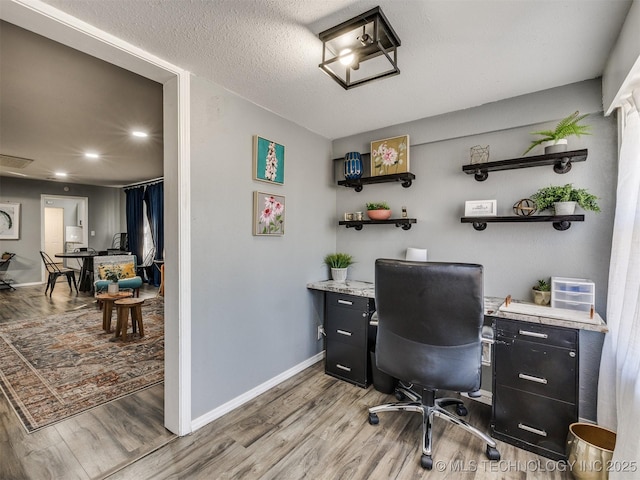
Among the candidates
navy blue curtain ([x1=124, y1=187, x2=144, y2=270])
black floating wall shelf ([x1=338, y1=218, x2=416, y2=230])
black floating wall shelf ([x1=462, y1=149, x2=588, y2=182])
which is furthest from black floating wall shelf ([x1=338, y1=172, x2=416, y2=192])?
navy blue curtain ([x1=124, y1=187, x2=144, y2=270])

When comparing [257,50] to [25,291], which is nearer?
[257,50]

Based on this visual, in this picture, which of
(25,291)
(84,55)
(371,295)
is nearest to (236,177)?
(84,55)

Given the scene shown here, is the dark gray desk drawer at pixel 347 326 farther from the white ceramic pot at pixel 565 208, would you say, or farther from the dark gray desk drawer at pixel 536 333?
the white ceramic pot at pixel 565 208

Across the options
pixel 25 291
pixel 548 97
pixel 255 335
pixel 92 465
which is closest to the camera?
pixel 92 465

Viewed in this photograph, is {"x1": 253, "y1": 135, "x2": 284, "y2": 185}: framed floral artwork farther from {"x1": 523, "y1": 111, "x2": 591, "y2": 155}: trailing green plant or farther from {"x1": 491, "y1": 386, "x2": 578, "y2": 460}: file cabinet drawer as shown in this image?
{"x1": 491, "y1": 386, "x2": 578, "y2": 460}: file cabinet drawer

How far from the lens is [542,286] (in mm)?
2070

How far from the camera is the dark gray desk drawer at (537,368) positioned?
1.64 m

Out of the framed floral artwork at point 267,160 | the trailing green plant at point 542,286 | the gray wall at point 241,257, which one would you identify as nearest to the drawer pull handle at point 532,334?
the trailing green plant at point 542,286

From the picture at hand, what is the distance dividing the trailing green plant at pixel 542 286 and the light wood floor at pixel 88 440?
105 inches

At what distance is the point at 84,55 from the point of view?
191 cm

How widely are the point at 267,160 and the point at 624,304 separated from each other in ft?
8.01

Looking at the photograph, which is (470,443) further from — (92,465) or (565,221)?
(92,465)

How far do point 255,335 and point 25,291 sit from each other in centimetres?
674

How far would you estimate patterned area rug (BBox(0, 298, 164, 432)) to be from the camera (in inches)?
86.4
